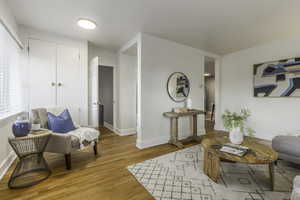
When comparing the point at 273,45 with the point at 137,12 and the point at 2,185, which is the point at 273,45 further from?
the point at 2,185

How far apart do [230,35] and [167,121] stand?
8.17ft

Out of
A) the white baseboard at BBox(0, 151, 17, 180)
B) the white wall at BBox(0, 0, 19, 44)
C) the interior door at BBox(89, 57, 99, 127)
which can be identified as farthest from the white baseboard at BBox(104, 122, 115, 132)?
the white wall at BBox(0, 0, 19, 44)

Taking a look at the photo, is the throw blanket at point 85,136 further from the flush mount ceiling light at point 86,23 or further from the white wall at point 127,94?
the flush mount ceiling light at point 86,23

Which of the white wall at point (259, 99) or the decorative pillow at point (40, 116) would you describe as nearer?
the decorative pillow at point (40, 116)

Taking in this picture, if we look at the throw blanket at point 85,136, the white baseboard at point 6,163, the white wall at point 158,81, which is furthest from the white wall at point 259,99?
the white baseboard at point 6,163

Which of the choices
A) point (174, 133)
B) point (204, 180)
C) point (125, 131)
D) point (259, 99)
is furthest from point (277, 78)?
point (125, 131)

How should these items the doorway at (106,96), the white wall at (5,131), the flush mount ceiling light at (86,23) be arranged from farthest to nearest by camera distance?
the doorway at (106,96) → the flush mount ceiling light at (86,23) → the white wall at (5,131)

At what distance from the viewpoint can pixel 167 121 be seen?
3.17 m

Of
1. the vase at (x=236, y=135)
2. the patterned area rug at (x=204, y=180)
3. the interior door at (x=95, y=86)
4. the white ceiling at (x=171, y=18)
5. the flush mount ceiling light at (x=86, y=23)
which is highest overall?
the white ceiling at (x=171, y=18)

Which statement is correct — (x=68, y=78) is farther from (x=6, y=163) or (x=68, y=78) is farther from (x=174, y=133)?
(x=174, y=133)

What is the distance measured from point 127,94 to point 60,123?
1954 millimetres

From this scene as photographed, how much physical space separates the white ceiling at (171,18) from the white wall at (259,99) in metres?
0.37

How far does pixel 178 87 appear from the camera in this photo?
3.37 meters

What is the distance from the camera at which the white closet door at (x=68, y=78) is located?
9.46ft
